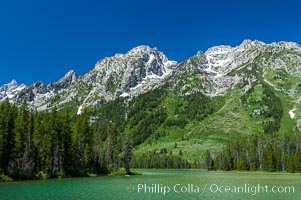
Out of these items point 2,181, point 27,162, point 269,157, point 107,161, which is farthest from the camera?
point 269,157

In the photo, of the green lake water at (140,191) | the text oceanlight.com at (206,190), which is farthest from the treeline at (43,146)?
the text oceanlight.com at (206,190)

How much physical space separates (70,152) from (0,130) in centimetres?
3106

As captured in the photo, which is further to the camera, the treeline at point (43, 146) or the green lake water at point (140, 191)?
the treeline at point (43, 146)

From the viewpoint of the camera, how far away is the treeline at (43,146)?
91.9m

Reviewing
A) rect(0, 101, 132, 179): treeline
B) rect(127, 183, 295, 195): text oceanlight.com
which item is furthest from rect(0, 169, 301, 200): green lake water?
rect(0, 101, 132, 179): treeline

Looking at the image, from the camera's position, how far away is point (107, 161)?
483ft

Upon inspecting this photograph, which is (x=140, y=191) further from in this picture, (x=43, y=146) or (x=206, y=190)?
(x=43, y=146)

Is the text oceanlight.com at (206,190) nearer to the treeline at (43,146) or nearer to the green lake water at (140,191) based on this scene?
the green lake water at (140,191)

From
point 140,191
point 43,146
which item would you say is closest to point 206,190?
point 140,191

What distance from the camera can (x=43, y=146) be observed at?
341ft

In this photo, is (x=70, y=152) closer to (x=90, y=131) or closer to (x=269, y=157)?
(x=90, y=131)

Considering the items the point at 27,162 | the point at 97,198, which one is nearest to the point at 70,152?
the point at 27,162

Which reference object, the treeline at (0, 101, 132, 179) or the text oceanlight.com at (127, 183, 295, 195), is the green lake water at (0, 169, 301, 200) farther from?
the treeline at (0, 101, 132, 179)

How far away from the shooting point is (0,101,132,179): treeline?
9185cm
